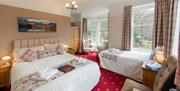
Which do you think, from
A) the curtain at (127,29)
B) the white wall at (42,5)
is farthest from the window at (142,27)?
the white wall at (42,5)

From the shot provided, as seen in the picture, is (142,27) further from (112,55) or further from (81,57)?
(81,57)

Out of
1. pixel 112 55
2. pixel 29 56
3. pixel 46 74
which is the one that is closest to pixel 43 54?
pixel 29 56

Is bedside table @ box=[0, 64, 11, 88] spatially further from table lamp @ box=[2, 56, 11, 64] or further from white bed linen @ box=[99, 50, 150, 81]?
white bed linen @ box=[99, 50, 150, 81]

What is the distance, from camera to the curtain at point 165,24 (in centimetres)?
300

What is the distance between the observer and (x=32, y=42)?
3625 millimetres

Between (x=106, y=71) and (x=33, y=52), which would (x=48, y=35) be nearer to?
(x=33, y=52)

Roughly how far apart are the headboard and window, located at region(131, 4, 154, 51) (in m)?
3.05

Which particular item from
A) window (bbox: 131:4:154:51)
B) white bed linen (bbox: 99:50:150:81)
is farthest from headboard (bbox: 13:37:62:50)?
window (bbox: 131:4:154:51)

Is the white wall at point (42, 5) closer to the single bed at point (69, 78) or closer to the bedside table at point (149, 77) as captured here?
the single bed at point (69, 78)

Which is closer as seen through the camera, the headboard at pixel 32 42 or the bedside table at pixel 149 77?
the bedside table at pixel 149 77

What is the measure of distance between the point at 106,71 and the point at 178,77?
300 centimetres

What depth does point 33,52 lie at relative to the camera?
318cm

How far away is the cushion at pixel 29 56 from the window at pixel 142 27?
3.58 m

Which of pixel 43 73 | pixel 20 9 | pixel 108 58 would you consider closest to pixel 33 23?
pixel 20 9
